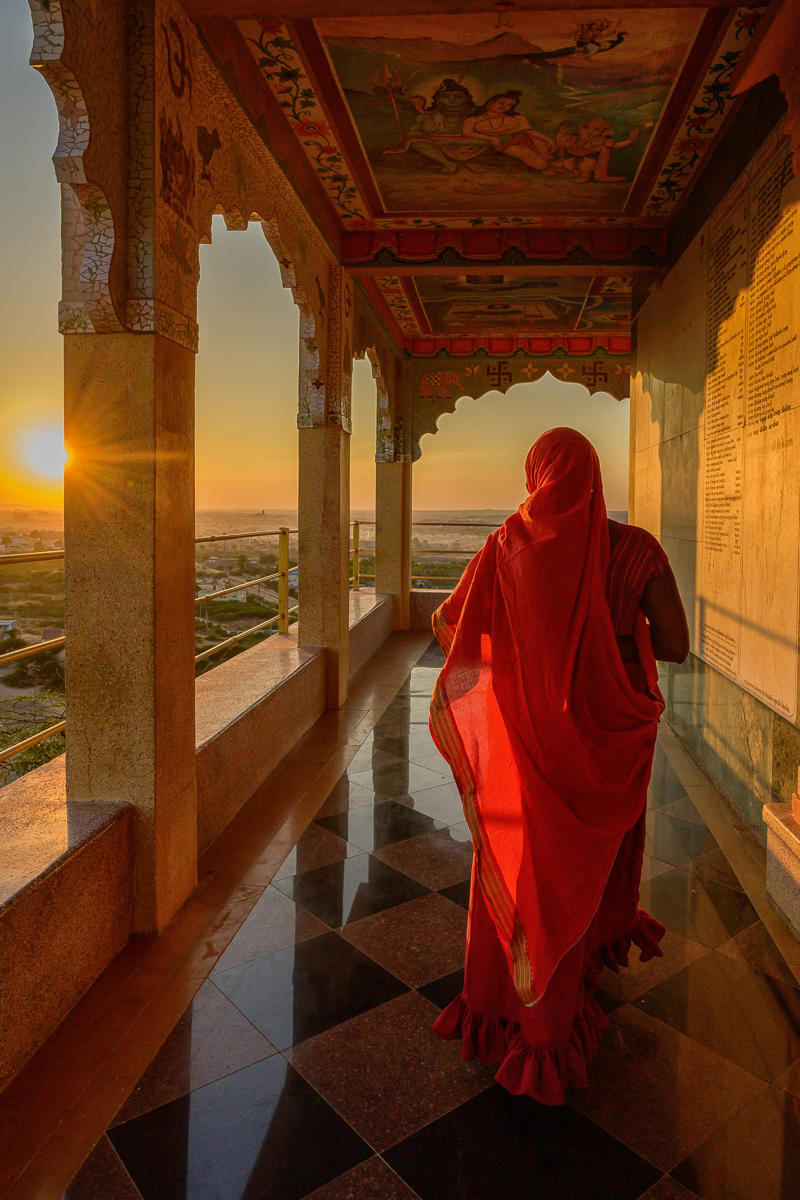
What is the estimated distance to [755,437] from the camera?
11.4 feet

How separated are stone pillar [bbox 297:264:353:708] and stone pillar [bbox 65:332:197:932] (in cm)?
290

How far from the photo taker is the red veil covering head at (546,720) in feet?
5.99

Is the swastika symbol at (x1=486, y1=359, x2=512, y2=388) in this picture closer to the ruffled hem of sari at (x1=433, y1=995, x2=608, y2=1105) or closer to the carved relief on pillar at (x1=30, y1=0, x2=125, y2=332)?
the carved relief on pillar at (x1=30, y1=0, x2=125, y2=332)

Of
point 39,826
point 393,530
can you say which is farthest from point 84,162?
point 393,530

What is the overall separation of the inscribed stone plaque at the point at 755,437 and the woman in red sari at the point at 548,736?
1289 mm

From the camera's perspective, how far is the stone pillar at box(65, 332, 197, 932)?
246cm

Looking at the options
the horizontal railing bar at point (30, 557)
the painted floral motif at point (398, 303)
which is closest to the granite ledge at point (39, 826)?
the horizontal railing bar at point (30, 557)

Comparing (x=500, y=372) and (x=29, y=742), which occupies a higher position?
(x=500, y=372)

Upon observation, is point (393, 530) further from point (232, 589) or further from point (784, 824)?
point (784, 824)

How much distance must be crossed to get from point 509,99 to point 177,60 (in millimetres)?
1865

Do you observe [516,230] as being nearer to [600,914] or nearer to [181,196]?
[181,196]

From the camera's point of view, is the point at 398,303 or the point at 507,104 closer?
the point at 507,104

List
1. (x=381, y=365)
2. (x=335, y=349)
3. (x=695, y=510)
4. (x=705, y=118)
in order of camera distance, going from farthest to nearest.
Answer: (x=381, y=365) → (x=335, y=349) → (x=695, y=510) → (x=705, y=118)

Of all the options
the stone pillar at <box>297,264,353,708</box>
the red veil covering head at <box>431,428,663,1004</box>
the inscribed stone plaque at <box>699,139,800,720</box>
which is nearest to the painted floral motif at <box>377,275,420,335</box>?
the stone pillar at <box>297,264,353,708</box>
